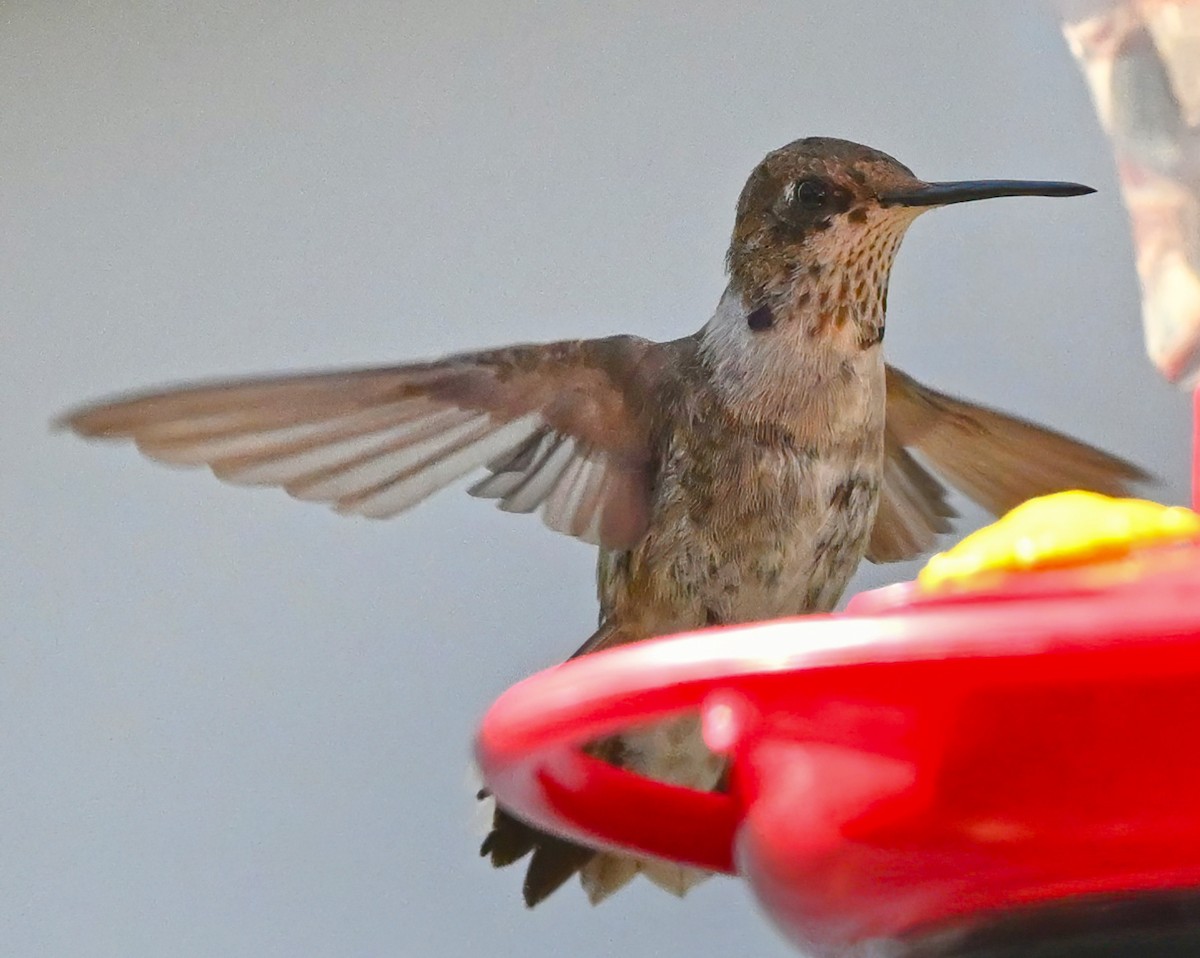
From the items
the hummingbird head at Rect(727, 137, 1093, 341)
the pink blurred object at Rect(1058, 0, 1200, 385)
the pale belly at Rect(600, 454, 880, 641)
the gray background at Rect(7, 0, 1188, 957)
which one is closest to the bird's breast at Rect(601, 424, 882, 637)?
the pale belly at Rect(600, 454, 880, 641)

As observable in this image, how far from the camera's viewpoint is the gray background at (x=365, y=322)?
1.96m

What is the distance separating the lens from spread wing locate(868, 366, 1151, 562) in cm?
156

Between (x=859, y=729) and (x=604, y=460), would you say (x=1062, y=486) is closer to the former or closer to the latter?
(x=604, y=460)

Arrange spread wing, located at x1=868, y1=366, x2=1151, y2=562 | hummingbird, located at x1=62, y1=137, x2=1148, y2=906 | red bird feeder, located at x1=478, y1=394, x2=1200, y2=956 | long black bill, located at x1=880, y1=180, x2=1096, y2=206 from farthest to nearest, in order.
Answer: spread wing, located at x1=868, y1=366, x2=1151, y2=562, hummingbird, located at x1=62, y1=137, x2=1148, y2=906, long black bill, located at x1=880, y1=180, x2=1096, y2=206, red bird feeder, located at x1=478, y1=394, x2=1200, y2=956

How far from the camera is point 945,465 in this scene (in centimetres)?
166

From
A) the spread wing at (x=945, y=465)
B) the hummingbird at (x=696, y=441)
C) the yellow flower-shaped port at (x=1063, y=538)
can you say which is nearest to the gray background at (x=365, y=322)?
the spread wing at (x=945, y=465)

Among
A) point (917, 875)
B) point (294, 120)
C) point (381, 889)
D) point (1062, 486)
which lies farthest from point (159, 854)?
point (917, 875)

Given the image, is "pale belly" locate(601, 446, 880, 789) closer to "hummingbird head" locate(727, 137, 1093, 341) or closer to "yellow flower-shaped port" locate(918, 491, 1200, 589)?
"hummingbird head" locate(727, 137, 1093, 341)

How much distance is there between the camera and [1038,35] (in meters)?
2.06

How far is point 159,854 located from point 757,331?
1087 millimetres

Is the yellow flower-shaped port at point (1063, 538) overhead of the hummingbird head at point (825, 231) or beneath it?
beneath

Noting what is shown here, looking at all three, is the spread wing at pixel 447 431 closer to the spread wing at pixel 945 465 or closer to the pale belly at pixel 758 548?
the pale belly at pixel 758 548

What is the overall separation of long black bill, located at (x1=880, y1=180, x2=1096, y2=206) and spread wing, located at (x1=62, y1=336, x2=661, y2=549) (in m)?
0.31

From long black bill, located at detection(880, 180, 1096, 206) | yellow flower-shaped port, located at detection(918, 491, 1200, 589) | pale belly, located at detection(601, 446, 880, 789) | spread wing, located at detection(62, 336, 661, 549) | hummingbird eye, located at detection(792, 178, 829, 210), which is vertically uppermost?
hummingbird eye, located at detection(792, 178, 829, 210)
